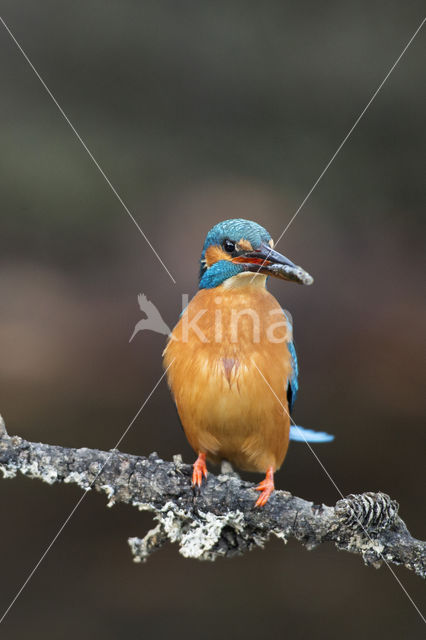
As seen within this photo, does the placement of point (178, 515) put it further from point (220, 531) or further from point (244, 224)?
point (244, 224)

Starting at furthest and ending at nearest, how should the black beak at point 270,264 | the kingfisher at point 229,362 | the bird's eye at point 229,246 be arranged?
1. the kingfisher at point 229,362
2. the bird's eye at point 229,246
3. the black beak at point 270,264

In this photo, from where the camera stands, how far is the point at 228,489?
1.95m

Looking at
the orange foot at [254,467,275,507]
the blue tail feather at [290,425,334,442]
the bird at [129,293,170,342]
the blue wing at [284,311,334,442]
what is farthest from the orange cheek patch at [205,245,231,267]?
the blue tail feather at [290,425,334,442]

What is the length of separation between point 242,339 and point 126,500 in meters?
0.54

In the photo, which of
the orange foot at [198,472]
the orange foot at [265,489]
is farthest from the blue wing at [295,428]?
the orange foot at [198,472]

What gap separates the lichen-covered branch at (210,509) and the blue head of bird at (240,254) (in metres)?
0.51

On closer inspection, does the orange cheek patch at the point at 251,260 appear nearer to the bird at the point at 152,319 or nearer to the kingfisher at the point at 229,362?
the kingfisher at the point at 229,362

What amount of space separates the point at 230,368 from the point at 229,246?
1.13 ft

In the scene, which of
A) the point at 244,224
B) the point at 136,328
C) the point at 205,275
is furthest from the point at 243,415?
the point at 136,328

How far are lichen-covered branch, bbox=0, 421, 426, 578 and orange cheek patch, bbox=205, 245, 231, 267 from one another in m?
0.54

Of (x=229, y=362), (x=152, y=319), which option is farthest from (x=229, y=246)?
(x=152, y=319)

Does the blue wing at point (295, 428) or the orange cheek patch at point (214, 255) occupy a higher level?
the orange cheek patch at point (214, 255)

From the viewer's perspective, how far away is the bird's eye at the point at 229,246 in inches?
74.4

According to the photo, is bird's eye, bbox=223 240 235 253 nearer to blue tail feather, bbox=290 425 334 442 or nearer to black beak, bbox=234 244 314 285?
black beak, bbox=234 244 314 285
